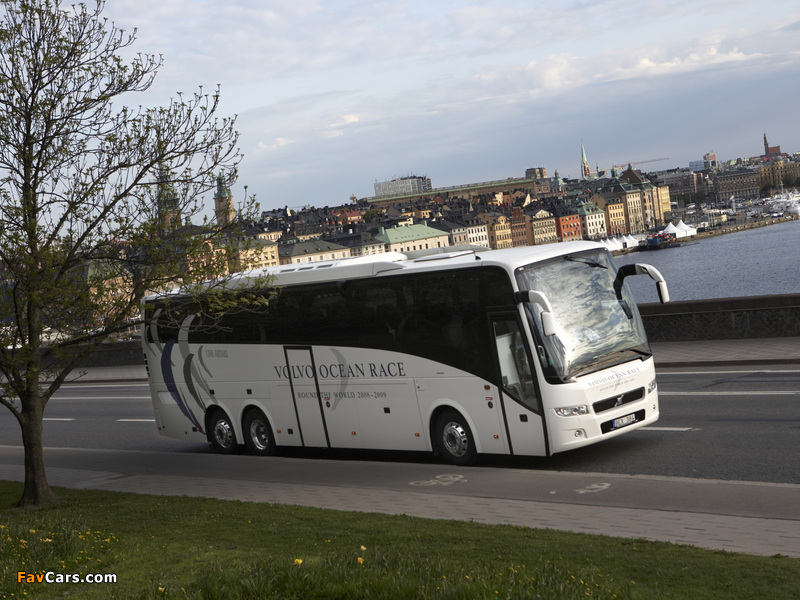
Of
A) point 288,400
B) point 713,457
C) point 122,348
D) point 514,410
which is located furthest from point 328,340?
point 122,348

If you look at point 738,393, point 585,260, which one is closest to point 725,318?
point 738,393

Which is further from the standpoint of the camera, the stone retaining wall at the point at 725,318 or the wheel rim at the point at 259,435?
the stone retaining wall at the point at 725,318

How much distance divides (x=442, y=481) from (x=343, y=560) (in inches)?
221

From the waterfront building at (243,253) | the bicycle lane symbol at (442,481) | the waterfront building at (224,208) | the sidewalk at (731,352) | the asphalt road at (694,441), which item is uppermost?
the waterfront building at (224,208)

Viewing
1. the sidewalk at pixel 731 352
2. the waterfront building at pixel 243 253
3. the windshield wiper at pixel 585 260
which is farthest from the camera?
the sidewalk at pixel 731 352

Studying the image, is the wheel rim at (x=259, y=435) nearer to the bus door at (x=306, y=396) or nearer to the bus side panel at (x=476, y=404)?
the bus door at (x=306, y=396)

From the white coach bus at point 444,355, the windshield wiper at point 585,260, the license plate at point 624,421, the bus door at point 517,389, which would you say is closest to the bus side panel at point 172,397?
the white coach bus at point 444,355

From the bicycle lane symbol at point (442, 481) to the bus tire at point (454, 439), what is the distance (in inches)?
26.7

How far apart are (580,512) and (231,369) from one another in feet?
26.3

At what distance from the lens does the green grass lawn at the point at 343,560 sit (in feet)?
19.7

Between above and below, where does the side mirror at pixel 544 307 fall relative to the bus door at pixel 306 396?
above

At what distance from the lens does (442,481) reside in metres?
12.3

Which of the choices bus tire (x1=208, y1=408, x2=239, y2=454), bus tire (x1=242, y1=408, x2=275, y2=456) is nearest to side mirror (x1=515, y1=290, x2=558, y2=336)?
bus tire (x1=242, y1=408, x2=275, y2=456)

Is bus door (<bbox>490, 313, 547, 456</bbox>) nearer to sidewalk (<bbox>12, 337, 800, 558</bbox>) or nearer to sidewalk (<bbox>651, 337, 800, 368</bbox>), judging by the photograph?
sidewalk (<bbox>12, 337, 800, 558</bbox>)
